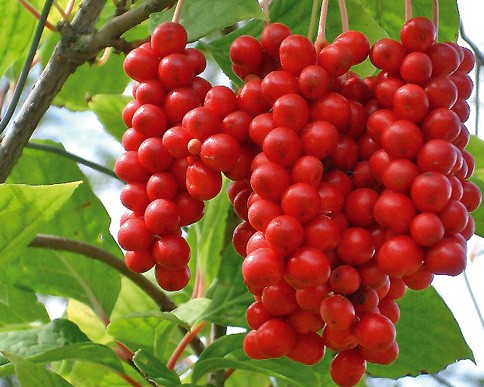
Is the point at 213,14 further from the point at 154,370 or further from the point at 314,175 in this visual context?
the point at 154,370

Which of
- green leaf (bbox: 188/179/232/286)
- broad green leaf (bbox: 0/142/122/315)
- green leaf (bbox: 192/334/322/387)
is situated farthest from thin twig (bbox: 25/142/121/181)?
green leaf (bbox: 192/334/322/387)

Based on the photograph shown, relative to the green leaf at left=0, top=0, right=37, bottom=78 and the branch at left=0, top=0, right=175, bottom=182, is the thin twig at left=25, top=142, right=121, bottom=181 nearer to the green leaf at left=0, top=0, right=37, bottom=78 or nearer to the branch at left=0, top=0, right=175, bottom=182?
the green leaf at left=0, top=0, right=37, bottom=78

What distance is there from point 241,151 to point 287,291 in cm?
13

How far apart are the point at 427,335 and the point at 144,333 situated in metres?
0.34

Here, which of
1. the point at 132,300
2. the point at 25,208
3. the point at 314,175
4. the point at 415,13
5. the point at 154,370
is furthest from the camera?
the point at 132,300

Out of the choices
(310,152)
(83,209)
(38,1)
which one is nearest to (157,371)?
(83,209)

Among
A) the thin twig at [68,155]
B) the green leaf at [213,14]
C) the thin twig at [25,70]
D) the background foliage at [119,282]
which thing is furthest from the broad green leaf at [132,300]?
the green leaf at [213,14]

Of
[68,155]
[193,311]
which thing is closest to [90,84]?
[68,155]

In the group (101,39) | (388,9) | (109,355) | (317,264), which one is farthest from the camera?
(388,9)

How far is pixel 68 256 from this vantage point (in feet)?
3.89

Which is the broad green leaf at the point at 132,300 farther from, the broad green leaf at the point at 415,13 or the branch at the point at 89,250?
the broad green leaf at the point at 415,13

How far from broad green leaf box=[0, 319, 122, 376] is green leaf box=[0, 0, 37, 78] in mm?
345

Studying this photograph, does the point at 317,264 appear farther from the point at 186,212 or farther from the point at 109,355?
the point at 109,355

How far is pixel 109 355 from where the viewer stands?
1.00 m
